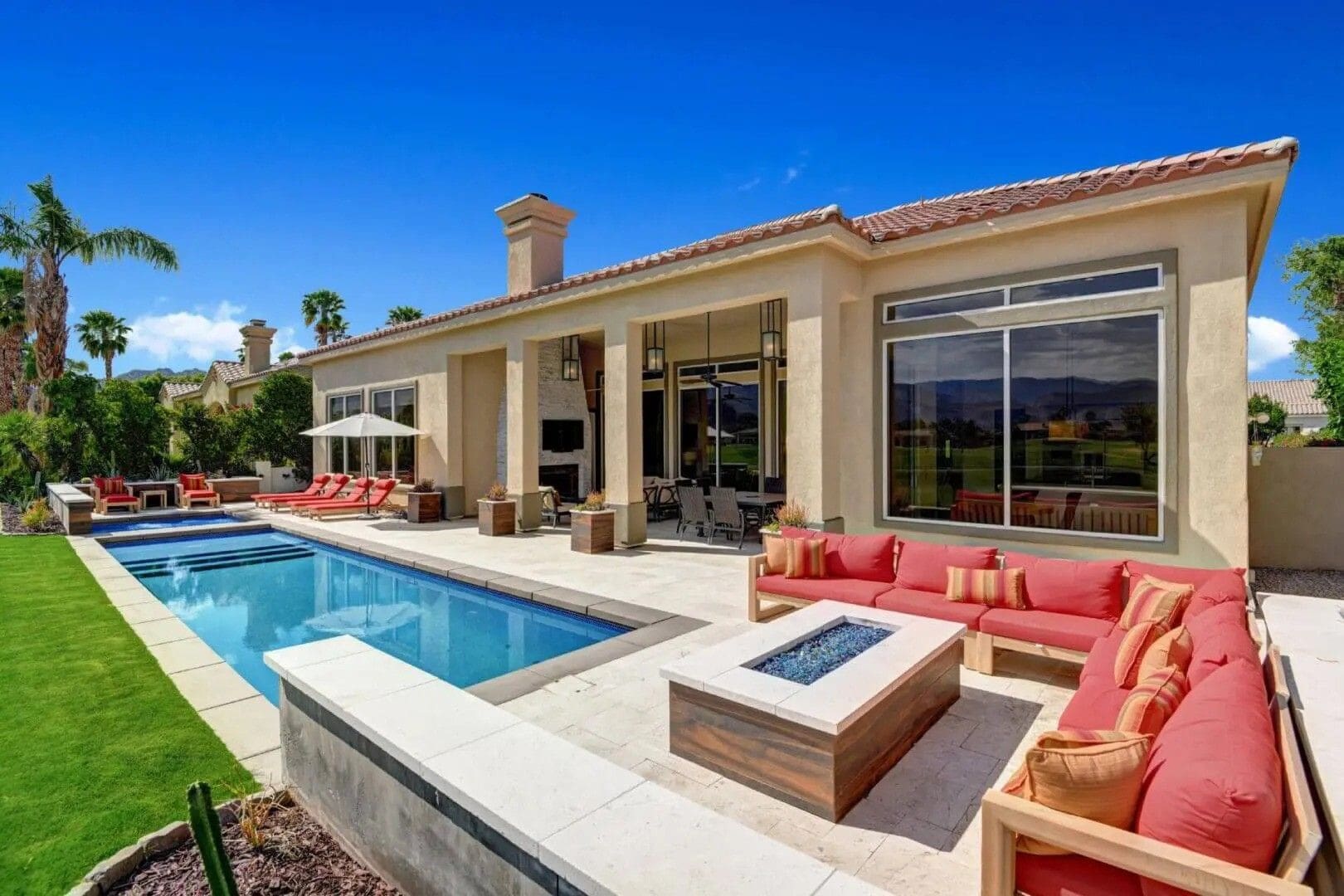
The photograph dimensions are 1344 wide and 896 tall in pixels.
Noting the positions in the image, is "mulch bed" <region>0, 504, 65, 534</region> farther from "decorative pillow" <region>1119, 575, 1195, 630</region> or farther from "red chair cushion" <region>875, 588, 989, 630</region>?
"decorative pillow" <region>1119, 575, 1195, 630</region>

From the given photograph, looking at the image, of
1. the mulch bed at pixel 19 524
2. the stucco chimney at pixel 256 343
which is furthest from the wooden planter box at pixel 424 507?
the stucco chimney at pixel 256 343

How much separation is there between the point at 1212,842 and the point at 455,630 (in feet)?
25.1

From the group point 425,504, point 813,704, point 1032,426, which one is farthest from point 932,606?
point 425,504

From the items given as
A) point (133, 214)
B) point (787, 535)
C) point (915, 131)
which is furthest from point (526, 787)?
point (133, 214)

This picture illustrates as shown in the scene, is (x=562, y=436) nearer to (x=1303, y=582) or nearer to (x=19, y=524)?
(x=19, y=524)

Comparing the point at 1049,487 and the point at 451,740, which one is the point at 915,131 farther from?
the point at 451,740

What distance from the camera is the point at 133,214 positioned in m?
21.4

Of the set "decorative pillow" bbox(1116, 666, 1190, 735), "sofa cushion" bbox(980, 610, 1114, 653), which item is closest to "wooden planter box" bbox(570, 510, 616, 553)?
"sofa cushion" bbox(980, 610, 1114, 653)

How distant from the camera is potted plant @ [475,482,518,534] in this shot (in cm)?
1327

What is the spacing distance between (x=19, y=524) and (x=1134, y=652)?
2099 cm

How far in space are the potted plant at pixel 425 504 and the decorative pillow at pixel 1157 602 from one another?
13891 millimetres

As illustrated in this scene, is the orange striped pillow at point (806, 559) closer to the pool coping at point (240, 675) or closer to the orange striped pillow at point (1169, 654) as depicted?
the pool coping at point (240, 675)

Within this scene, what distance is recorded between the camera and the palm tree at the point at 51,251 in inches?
781

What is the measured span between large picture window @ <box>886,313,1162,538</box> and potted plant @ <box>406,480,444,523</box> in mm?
10832
